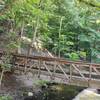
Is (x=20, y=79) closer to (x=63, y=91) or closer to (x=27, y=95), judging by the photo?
(x=27, y=95)

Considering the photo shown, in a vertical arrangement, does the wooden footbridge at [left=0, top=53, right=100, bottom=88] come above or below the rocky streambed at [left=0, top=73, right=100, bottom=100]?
above

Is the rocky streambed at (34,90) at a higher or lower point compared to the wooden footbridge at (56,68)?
lower

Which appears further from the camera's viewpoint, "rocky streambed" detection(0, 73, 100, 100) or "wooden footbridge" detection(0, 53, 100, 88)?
"rocky streambed" detection(0, 73, 100, 100)

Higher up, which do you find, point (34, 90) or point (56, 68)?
point (56, 68)

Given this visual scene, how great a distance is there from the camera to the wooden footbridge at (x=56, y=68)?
10094 millimetres

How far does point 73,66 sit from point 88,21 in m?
9.79

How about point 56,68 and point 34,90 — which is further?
point 34,90

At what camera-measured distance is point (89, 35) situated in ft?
63.5

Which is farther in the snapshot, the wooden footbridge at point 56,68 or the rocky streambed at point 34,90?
the rocky streambed at point 34,90

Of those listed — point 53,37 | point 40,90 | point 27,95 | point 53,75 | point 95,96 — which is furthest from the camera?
point 53,37

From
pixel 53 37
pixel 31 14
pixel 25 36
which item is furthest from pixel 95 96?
pixel 53 37

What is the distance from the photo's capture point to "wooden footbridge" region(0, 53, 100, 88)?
10.1m

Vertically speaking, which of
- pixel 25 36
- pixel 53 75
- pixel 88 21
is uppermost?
pixel 88 21

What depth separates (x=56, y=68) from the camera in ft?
37.1
